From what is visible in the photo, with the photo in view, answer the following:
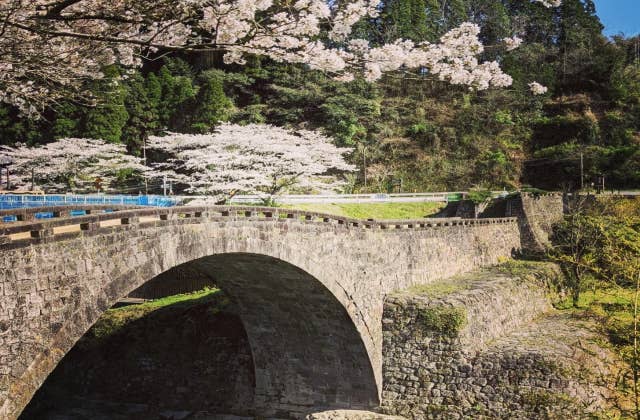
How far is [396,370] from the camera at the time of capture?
16875mm

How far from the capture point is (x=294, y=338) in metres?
19.1

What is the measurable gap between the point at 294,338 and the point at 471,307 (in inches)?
240

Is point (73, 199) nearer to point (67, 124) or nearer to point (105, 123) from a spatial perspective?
point (67, 124)

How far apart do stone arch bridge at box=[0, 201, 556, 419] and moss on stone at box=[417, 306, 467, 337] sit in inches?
55.5

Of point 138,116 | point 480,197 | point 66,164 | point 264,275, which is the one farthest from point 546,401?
point 138,116

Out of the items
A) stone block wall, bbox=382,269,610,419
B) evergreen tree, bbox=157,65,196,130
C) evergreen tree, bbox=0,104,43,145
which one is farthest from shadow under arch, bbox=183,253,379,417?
evergreen tree, bbox=0,104,43,145

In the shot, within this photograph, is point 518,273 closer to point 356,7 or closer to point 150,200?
point 150,200

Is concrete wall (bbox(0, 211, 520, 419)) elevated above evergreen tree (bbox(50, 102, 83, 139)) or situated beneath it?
situated beneath

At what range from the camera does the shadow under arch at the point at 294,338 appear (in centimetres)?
1588

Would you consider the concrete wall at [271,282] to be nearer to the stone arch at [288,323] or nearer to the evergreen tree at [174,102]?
the stone arch at [288,323]

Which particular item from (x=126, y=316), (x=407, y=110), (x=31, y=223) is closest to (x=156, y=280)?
(x=126, y=316)

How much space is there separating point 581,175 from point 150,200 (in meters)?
34.9

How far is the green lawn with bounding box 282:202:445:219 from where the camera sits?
3356cm

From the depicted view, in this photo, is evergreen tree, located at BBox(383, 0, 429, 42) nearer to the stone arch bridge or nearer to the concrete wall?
the stone arch bridge
